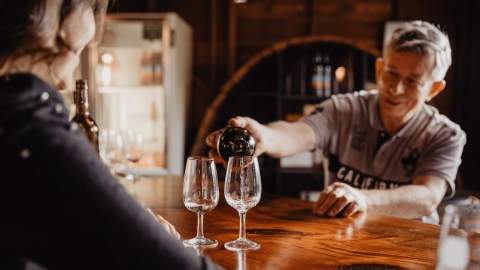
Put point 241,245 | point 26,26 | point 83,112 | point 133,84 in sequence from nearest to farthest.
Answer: point 26,26 < point 241,245 < point 83,112 < point 133,84

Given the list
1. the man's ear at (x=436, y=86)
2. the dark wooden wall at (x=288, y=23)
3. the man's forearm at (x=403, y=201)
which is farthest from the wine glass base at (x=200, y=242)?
the dark wooden wall at (x=288, y=23)

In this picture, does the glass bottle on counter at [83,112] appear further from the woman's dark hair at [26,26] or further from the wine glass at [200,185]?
the woman's dark hair at [26,26]

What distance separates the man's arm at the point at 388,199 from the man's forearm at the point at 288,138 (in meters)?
0.41

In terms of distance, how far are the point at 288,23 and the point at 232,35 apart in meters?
0.60

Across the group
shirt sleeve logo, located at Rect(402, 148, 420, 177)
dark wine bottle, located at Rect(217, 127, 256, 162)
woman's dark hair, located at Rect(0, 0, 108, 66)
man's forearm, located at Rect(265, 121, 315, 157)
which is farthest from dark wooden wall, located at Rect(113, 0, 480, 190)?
woman's dark hair, located at Rect(0, 0, 108, 66)

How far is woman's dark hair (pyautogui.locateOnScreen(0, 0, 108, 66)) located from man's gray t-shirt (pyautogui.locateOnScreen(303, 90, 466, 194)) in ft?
5.11

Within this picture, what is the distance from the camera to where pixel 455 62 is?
195 inches

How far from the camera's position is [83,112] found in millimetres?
1387

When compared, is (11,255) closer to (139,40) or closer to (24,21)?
(24,21)

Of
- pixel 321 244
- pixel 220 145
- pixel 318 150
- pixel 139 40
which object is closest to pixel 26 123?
pixel 321 244

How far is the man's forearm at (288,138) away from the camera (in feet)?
6.43

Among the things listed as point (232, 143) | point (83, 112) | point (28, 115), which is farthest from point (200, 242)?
point (28, 115)

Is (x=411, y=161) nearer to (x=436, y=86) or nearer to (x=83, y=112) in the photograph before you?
(x=436, y=86)

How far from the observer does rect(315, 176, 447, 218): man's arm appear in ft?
5.00
